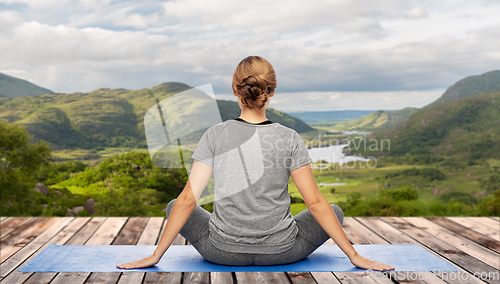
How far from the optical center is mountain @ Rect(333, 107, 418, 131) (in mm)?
13353

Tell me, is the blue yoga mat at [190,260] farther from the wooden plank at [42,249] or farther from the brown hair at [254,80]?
the brown hair at [254,80]

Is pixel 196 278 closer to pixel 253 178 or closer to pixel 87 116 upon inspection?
pixel 253 178

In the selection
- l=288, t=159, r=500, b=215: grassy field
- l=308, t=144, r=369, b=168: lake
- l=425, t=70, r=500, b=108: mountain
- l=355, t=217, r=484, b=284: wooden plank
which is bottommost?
l=288, t=159, r=500, b=215: grassy field

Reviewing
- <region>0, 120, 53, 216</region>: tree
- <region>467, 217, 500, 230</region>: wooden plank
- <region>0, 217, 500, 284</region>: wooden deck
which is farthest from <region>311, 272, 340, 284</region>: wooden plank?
<region>0, 120, 53, 216</region>: tree

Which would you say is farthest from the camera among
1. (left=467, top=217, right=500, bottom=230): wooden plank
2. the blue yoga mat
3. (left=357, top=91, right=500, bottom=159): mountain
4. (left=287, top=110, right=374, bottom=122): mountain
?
(left=357, top=91, right=500, bottom=159): mountain

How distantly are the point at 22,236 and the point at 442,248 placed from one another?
320 cm

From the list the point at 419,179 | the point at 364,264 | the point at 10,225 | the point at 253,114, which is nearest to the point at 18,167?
the point at 10,225

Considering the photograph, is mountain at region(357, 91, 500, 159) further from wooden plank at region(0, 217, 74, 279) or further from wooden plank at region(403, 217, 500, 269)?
wooden plank at region(0, 217, 74, 279)

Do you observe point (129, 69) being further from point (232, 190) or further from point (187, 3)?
point (232, 190)

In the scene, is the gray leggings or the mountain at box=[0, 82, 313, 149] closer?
the gray leggings

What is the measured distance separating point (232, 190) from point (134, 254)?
1.02 m

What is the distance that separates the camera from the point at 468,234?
9.29 ft

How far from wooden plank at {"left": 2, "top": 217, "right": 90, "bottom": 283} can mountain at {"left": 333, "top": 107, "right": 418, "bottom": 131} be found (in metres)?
10.7

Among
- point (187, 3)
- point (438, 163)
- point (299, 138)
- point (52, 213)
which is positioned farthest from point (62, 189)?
point (438, 163)
